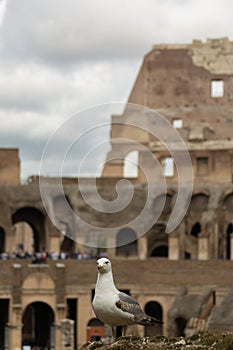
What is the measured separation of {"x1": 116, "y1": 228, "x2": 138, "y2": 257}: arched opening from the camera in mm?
55281

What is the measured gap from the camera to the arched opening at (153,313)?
50.8 m

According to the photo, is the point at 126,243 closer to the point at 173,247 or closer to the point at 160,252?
the point at 160,252

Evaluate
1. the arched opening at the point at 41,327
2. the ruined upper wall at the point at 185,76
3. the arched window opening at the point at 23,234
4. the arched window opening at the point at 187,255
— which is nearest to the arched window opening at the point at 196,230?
the arched window opening at the point at 187,255

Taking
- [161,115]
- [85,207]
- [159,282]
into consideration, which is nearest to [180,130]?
[161,115]

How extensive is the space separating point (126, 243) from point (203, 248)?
5554 mm

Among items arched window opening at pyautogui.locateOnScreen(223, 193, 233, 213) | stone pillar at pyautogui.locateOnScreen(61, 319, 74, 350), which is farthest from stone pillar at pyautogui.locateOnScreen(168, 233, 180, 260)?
stone pillar at pyautogui.locateOnScreen(61, 319, 74, 350)

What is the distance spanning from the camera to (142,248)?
175 feet

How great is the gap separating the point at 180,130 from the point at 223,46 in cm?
601

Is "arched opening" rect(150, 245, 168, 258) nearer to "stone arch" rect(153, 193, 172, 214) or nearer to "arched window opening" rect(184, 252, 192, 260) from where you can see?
"stone arch" rect(153, 193, 172, 214)

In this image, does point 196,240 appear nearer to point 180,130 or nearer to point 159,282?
point 159,282

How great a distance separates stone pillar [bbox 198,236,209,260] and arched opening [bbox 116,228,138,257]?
428cm

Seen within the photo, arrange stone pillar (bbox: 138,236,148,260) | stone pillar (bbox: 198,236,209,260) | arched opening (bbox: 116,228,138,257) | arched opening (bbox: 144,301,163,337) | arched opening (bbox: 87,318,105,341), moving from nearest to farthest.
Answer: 1. arched opening (bbox: 87,318,105,341)
2. arched opening (bbox: 144,301,163,337)
3. stone pillar (bbox: 198,236,209,260)
4. stone pillar (bbox: 138,236,148,260)
5. arched opening (bbox: 116,228,138,257)

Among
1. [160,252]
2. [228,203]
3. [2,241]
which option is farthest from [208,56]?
[2,241]

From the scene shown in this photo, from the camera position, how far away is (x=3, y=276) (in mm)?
48000
